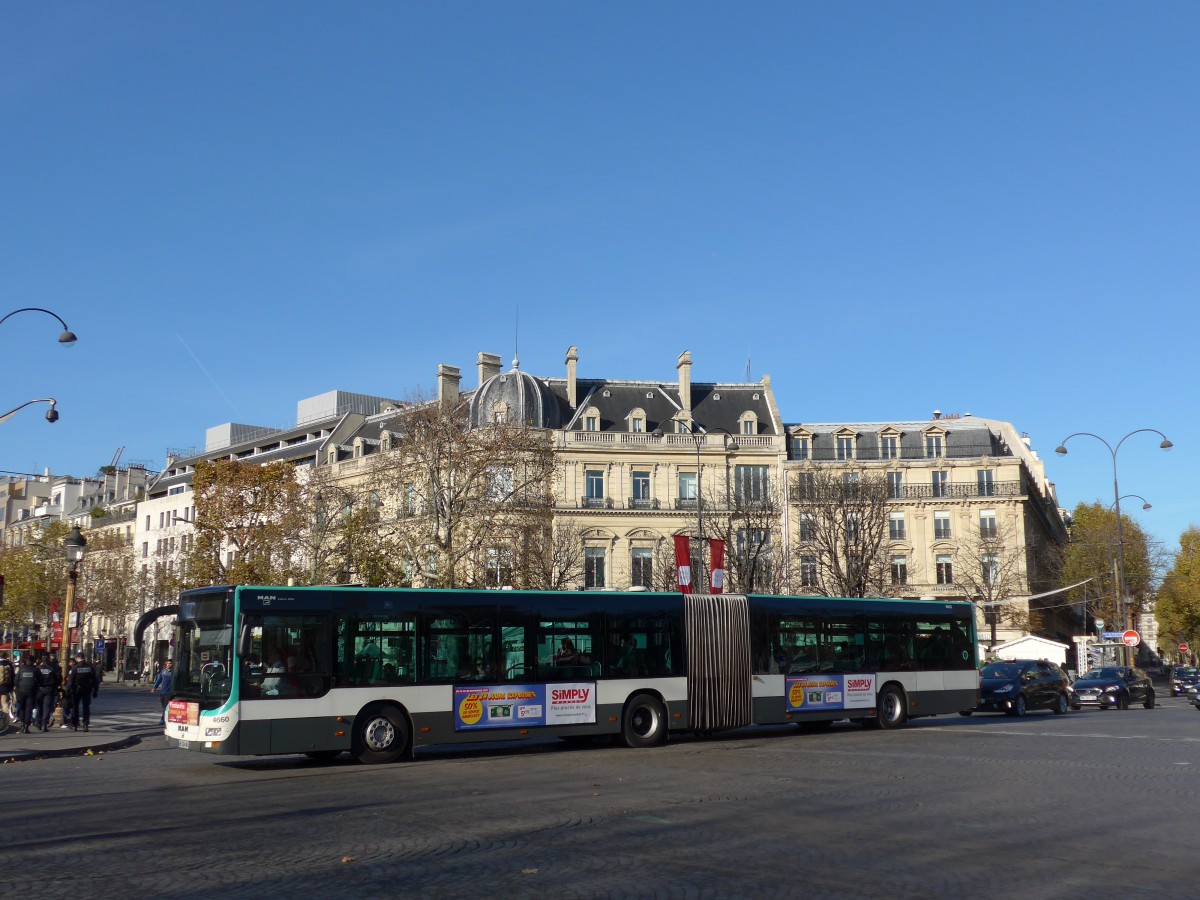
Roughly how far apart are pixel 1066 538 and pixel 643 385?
170 feet

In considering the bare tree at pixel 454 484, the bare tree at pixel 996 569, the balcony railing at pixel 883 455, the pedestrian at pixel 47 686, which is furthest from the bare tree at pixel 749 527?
the pedestrian at pixel 47 686

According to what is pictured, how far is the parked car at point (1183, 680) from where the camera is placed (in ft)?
167

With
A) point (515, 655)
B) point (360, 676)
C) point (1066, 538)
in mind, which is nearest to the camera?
point (360, 676)

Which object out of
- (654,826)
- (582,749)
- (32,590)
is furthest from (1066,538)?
(654,826)

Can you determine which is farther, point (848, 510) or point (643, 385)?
point (643, 385)

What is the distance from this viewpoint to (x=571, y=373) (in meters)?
71.2

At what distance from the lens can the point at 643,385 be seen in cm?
7256

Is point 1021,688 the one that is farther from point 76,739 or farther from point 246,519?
point 246,519

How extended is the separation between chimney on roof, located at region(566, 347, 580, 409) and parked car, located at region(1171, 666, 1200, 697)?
35.1 meters

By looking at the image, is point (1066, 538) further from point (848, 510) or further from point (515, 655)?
point (515, 655)

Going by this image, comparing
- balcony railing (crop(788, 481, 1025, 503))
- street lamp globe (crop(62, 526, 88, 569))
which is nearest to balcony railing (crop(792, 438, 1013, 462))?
balcony railing (crop(788, 481, 1025, 503))

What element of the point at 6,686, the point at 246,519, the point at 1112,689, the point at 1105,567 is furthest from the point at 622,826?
the point at 1105,567

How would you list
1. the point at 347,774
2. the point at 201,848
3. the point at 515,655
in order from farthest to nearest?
the point at 515,655 < the point at 347,774 < the point at 201,848

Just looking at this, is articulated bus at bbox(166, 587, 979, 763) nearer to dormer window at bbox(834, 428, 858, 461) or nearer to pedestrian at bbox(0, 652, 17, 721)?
pedestrian at bbox(0, 652, 17, 721)
